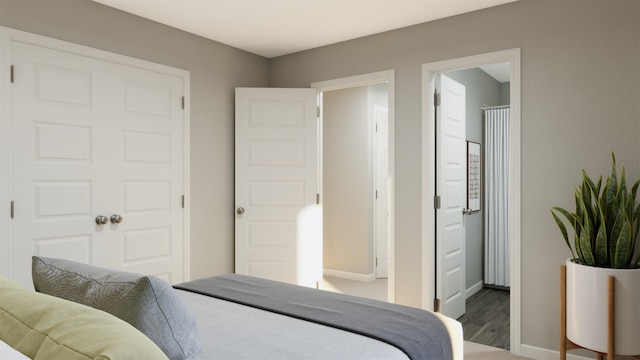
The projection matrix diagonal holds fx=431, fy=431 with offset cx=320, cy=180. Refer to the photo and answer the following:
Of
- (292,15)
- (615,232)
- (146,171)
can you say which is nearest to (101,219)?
(146,171)

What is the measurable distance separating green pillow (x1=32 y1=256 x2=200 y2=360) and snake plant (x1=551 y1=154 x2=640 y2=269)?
89.4 inches

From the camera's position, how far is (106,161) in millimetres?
3139

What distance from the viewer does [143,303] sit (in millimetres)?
1070

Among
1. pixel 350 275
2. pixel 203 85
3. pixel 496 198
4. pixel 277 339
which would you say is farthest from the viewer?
pixel 350 275

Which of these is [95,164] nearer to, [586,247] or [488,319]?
[586,247]

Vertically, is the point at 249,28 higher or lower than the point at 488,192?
higher

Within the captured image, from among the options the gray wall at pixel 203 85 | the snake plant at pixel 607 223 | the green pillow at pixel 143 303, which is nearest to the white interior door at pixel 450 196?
the snake plant at pixel 607 223

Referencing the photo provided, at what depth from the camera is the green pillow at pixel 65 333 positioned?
772 millimetres

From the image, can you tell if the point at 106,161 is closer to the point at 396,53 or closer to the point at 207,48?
the point at 207,48

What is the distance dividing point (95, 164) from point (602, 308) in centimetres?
334

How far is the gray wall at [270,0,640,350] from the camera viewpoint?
8.77 feet

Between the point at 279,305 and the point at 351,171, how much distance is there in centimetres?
367

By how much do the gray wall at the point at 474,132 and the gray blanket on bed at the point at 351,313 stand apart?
120 inches

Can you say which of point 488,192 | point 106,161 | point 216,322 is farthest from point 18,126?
point 488,192
